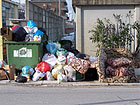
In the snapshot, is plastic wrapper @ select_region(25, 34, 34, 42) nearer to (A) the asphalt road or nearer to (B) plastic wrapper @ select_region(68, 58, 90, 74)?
(B) plastic wrapper @ select_region(68, 58, 90, 74)

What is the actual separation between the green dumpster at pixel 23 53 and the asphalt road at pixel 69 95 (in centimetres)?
153

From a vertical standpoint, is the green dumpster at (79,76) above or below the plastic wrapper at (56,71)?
below

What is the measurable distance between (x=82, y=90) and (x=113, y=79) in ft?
4.95

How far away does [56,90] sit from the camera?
8023mm

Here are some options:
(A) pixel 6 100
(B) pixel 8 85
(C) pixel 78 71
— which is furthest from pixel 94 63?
(A) pixel 6 100

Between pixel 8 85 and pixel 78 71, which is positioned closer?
pixel 8 85

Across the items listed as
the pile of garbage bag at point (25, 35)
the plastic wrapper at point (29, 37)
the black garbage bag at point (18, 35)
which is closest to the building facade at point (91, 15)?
the pile of garbage bag at point (25, 35)

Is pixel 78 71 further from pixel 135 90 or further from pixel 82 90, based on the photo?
pixel 135 90

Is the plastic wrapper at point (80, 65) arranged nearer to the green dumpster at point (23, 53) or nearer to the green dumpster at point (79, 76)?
the green dumpster at point (79, 76)

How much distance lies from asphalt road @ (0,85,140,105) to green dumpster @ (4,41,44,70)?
1.53 meters

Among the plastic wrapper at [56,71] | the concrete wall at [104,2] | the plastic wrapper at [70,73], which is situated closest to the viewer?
the plastic wrapper at [70,73]

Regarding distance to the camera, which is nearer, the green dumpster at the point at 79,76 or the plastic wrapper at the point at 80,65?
the plastic wrapper at the point at 80,65

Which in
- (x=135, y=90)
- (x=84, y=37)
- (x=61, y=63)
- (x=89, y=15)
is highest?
(x=89, y=15)

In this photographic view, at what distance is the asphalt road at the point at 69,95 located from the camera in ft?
21.2
